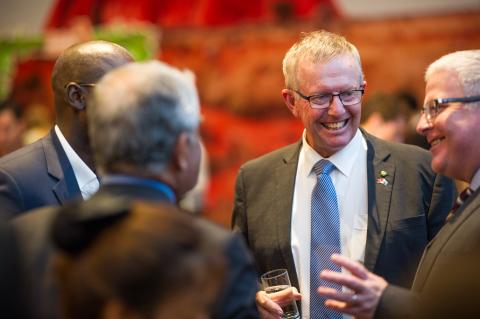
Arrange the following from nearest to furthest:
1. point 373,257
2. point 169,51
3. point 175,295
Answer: point 175,295 → point 373,257 → point 169,51

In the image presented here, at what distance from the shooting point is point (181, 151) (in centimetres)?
193

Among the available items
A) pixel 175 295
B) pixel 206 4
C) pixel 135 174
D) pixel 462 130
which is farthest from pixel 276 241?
pixel 206 4

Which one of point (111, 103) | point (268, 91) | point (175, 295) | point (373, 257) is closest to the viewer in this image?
point (175, 295)

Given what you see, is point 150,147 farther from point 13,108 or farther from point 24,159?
point 13,108

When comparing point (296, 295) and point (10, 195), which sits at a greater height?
point (10, 195)

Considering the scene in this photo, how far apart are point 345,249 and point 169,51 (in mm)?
4821

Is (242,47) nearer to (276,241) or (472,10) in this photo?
(472,10)

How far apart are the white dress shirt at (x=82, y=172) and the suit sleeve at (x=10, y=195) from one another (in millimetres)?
264

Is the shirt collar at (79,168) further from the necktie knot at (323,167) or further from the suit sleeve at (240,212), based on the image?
the necktie knot at (323,167)

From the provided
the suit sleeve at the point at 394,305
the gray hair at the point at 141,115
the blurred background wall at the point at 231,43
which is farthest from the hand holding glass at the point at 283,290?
the blurred background wall at the point at 231,43

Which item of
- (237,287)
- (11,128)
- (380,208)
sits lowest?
(11,128)

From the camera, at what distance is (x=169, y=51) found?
7512 millimetres

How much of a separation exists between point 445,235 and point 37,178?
1.32 m

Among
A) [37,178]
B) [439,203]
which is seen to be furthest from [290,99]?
[37,178]
